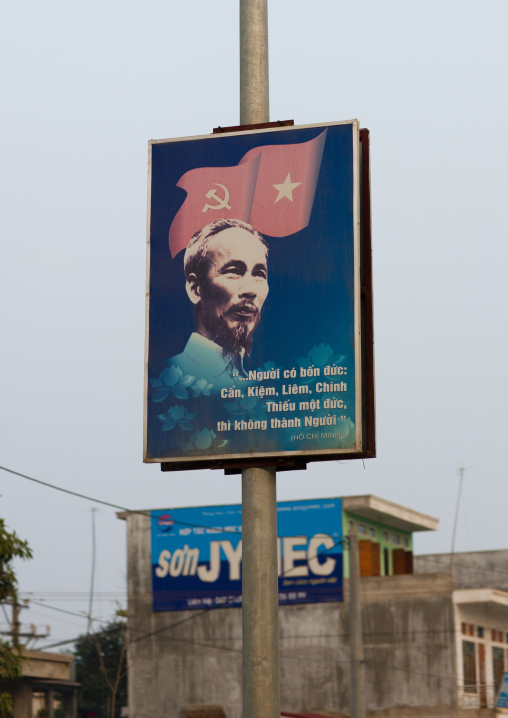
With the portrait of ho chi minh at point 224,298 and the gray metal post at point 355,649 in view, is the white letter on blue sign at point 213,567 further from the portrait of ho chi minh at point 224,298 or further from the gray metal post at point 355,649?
the portrait of ho chi minh at point 224,298

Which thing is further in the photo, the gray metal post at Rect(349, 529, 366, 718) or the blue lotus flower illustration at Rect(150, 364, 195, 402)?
the gray metal post at Rect(349, 529, 366, 718)

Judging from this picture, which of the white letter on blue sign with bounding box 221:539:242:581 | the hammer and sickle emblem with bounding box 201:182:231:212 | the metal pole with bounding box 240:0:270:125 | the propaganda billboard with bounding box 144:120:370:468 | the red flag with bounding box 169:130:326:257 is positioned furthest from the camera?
the white letter on blue sign with bounding box 221:539:242:581

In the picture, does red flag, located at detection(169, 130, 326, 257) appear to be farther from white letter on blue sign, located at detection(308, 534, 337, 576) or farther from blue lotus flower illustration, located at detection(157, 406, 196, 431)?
white letter on blue sign, located at detection(308, 534, 337, 576)

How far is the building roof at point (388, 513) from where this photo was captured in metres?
44.7

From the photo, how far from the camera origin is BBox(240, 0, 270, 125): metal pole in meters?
8.81

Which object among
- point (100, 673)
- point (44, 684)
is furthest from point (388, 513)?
point (100, 673)

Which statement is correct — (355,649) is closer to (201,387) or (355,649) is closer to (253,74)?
(201,387)

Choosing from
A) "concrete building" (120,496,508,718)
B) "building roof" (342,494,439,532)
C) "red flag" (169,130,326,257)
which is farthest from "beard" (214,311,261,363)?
"building roof" (342,494,439,532)

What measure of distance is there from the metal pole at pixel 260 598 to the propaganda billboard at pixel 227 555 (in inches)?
1408

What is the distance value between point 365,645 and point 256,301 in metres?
37.2

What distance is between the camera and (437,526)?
51.5m

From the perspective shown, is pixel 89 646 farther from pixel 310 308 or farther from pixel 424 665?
pixel 310 308

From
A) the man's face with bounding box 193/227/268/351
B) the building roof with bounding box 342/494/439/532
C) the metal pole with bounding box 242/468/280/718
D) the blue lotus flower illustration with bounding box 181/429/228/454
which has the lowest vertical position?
the metal pole with bounding box 242/468/280/718

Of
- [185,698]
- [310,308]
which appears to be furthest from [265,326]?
[185,698]
